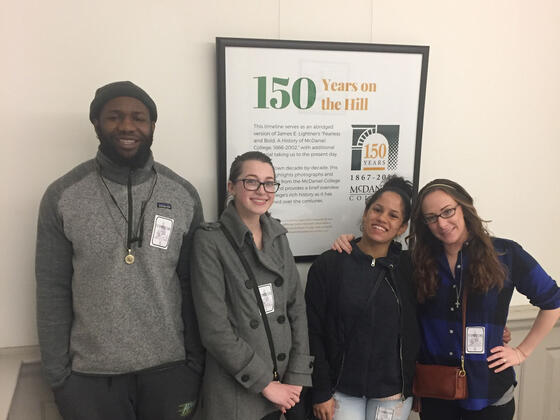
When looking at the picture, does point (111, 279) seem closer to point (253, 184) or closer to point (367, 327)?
point (253, 184)

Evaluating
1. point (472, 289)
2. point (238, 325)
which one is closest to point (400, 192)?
point (472, 289)

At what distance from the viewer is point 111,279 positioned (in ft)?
4.46

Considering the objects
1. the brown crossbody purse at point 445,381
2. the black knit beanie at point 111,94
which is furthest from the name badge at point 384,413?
the black knit beanie at point 111,94

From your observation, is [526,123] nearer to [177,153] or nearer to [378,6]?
[378,6]

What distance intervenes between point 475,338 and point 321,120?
3.46 ft

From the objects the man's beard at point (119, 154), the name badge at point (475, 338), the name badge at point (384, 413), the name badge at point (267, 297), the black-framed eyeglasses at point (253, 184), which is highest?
the man's beard at point (119, 154)

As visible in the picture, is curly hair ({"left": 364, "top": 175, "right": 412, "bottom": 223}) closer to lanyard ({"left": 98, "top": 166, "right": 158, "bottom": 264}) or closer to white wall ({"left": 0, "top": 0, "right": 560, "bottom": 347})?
white wall ({"left": 0, "top": 0, "right": 560, "bottom": 347})

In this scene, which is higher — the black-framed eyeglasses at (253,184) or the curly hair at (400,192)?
the black-framed eyeglasses at (253,184)

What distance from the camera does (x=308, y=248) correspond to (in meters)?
1.95

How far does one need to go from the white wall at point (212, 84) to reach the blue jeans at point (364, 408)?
89cm

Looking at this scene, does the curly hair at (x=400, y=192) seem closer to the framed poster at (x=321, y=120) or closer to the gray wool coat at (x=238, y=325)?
the framed poster at (x=321, y=120)

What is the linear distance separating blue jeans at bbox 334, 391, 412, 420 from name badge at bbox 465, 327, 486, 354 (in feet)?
1.11

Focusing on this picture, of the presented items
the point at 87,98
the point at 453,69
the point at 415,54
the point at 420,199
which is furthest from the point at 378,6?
the point at 87,98

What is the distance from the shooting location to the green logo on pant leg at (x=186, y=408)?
1481mm
